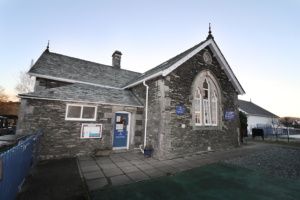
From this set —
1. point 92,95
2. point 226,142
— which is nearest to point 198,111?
point 226,142

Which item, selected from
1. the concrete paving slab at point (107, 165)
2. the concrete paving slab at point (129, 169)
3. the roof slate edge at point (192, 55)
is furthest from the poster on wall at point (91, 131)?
the roof slate edge at point (192, 55)

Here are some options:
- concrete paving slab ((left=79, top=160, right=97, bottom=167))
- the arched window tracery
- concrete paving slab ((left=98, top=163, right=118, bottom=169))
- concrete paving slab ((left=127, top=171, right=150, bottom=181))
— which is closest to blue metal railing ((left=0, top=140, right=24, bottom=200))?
concrete paving slab ((left=79, top=160, right=97, bottom=167))

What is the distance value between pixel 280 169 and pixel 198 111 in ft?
14.9

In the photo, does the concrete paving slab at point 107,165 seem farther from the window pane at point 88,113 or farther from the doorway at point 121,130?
the window pane at point 88,113

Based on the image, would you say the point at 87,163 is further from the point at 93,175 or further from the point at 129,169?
the point at 129,169

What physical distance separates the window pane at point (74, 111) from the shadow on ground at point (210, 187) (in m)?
4.70

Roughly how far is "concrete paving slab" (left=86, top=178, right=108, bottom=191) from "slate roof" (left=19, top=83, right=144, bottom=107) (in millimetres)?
4185

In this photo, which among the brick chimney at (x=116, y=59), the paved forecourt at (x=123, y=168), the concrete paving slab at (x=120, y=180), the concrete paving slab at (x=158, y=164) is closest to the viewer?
the concrete paving slab at (x=120, y=180)

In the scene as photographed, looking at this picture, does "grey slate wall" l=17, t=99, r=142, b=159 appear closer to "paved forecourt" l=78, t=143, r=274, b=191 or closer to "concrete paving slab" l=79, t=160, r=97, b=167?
"paved forecourt" l=78, t=143, r=274, b=191

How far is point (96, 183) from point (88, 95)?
5012 millimetres

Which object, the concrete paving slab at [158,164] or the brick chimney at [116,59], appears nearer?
the concrete paving slab at [158,164]

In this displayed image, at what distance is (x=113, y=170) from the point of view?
5207mm

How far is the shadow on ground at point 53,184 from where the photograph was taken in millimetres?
3387

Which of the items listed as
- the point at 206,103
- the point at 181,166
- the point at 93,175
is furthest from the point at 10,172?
the point at 206,103
